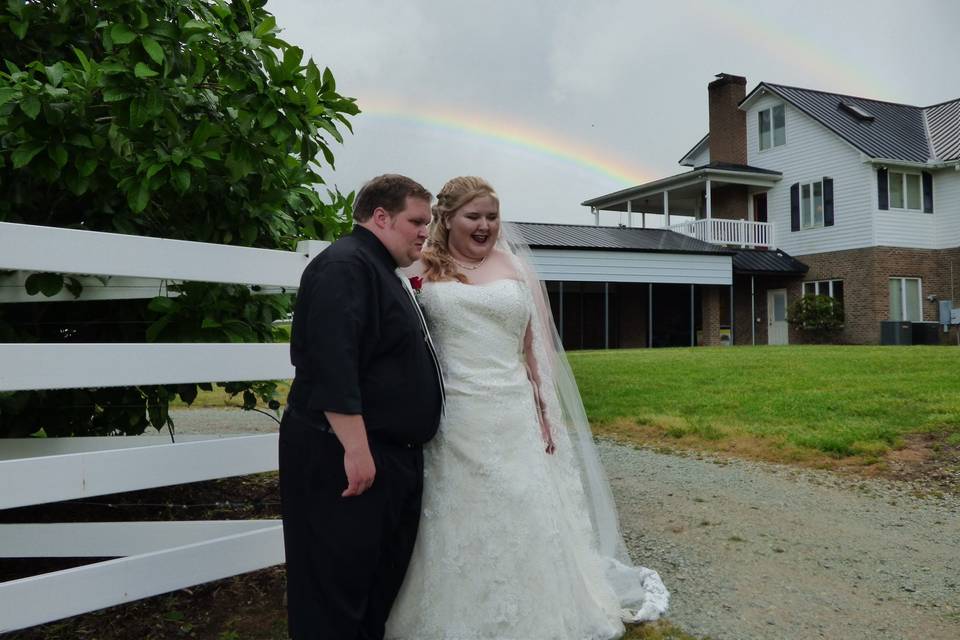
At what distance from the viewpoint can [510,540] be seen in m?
3.13

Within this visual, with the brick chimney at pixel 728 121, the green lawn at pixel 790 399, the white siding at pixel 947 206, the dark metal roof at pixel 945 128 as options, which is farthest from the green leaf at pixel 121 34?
the brick chimney at pixel 728 121

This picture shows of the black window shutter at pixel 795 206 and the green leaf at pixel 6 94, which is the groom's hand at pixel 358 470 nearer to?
the green leaf at pixel 6 94

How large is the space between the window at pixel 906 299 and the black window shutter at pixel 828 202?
2.68 meters

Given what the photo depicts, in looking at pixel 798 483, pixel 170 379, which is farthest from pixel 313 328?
pixel 798 483

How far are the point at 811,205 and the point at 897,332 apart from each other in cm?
547

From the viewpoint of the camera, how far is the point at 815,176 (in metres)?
25.0

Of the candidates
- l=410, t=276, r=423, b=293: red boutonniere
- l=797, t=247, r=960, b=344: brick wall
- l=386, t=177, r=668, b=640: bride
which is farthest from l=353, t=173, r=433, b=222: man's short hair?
l=797, t=247, r=960, b=344: brick wall

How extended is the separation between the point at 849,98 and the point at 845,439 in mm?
24068

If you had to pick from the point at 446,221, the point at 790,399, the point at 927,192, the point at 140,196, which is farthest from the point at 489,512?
the point at 927,192

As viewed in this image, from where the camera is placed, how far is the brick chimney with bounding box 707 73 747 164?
2780 cm

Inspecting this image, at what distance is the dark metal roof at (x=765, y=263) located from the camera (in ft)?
80.1

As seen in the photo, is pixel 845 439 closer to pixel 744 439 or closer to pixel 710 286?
pixel 744 439

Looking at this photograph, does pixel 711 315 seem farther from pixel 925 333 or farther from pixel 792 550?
pixel 792 550

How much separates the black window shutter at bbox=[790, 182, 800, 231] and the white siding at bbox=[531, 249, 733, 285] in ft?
12.0
